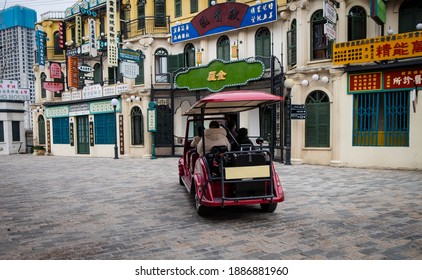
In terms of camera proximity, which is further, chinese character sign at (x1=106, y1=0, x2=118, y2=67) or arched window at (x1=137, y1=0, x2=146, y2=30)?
arched window at (x1=137, y1=0, x2=146, y2=30)

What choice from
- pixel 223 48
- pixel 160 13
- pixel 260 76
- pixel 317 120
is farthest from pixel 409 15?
pixel 160 13

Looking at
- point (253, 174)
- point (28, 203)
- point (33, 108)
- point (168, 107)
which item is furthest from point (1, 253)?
point (33, 108)

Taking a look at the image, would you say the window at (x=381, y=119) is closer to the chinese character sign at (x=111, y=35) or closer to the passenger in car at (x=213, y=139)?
the passenger in car at (x=213, y=139)

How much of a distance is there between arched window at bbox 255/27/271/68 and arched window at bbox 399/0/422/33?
5.08 metres

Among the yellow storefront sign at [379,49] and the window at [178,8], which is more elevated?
the window at [178,8]

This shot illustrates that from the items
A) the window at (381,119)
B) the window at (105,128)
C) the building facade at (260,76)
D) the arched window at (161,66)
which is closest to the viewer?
the window at (381,119)

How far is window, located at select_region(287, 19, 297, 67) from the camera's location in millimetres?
12984

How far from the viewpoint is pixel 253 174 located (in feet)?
16.9

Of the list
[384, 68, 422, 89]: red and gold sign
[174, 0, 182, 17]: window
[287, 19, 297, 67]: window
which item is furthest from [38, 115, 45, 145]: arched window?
[384, 68, 422, 89]: red and gold sign

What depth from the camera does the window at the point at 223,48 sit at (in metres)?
15.7

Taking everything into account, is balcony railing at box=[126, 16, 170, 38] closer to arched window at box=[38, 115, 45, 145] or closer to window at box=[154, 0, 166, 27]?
window at box=[154, 0, 166, 27]

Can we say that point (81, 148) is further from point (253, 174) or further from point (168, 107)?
point (253, 174)

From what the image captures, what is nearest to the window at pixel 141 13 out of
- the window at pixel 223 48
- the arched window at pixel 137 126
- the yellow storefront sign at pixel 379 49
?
the arched window at pixel 137 126

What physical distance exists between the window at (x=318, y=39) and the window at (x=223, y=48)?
177 inches
